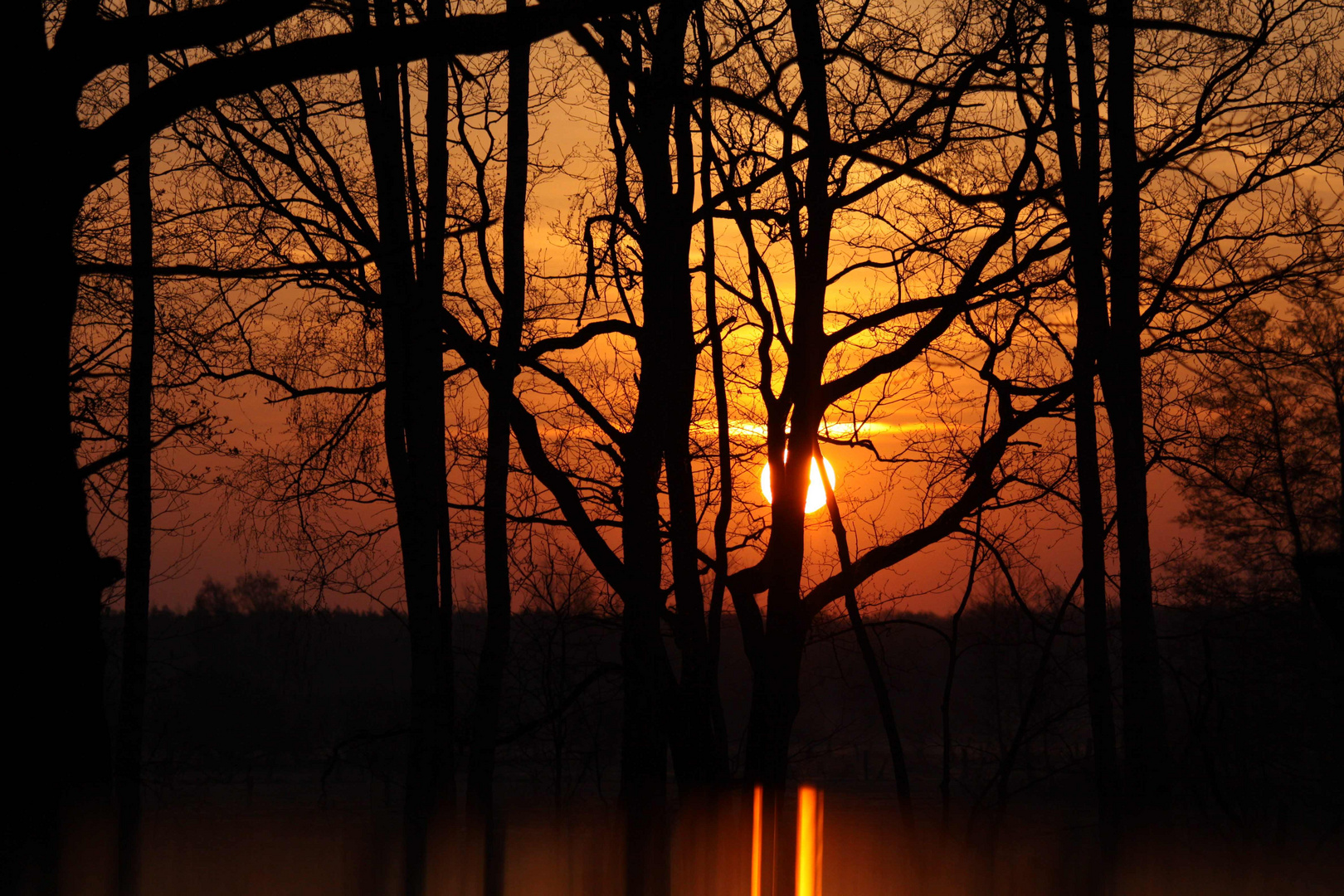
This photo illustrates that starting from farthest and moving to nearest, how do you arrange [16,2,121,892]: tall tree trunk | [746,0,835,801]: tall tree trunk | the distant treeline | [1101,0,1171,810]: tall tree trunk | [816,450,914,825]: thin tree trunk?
[816,450,914,825]: thin tree trunk
[1101,0,1171,810]: tall tree trunk
the distant treeline
[746,0,835,801]: tall tree trunk
[16,2,121,892]: tall tree trunk

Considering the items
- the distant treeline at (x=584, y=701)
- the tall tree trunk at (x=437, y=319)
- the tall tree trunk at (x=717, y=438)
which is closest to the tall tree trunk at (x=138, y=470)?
the distant treeline at (x=584, y=701)

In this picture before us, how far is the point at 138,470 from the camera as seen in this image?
33.7 feet

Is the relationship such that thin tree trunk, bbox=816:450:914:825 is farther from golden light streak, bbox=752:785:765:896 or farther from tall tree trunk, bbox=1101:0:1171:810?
golden light streak, bbox=752:785:765:896

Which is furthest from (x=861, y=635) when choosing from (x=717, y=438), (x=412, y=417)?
(x=412, y=417)

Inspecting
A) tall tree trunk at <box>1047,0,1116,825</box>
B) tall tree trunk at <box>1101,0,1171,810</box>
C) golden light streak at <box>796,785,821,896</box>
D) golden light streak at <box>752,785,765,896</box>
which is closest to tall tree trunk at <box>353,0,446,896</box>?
golden light streak at <box>752,785,765,896</box>

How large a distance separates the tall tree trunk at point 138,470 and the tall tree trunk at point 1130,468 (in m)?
8.66

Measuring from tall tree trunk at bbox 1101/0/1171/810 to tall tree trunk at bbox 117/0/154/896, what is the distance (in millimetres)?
8659

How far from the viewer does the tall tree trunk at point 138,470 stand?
33.0ft

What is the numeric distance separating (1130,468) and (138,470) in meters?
9.26

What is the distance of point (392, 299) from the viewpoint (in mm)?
8367

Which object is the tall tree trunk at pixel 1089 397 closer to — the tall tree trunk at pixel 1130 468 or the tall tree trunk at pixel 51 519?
the tall tree trunk at pixel 1130 468

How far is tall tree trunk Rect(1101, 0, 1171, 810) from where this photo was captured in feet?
28.2

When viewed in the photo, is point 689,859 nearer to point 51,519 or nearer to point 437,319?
point 51,519

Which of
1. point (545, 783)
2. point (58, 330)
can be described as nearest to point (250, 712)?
point (545, 783)
